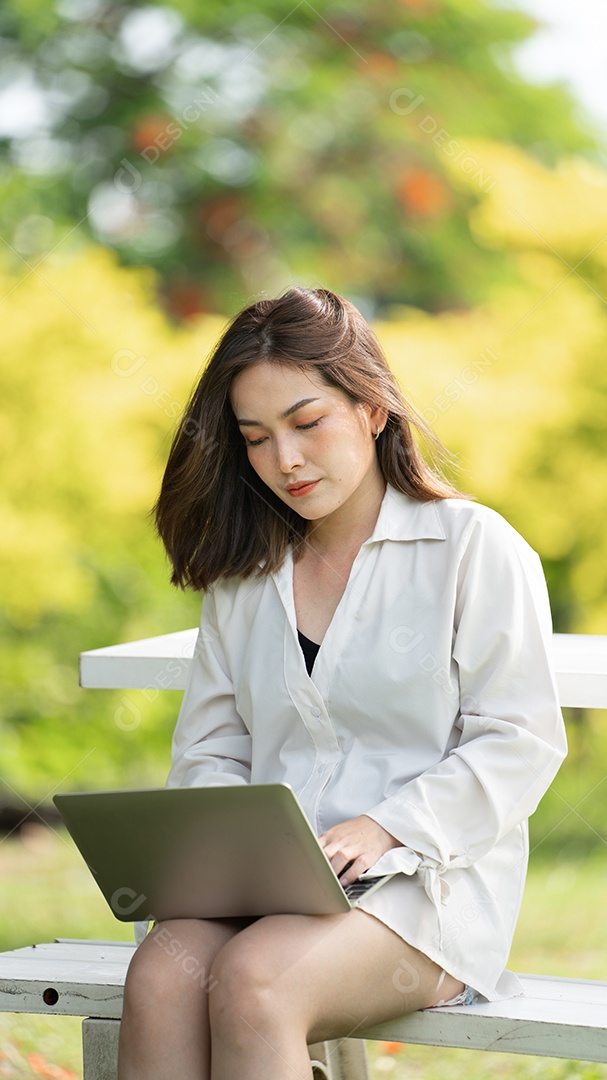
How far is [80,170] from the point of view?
6.78m

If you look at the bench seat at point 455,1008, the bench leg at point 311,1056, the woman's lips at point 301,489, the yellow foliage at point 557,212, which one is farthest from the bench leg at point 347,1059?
the yellow foliage at point 557,212

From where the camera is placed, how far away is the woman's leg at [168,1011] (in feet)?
→ 5.70

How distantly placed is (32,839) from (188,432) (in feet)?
12.1

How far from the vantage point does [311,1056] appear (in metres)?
2.12

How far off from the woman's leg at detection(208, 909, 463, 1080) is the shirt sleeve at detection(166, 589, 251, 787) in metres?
0.40

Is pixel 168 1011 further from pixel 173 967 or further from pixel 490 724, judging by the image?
pixel 490 724

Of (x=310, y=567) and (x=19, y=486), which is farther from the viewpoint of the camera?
(x=19, y=486)

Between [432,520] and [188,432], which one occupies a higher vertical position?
[188,432]

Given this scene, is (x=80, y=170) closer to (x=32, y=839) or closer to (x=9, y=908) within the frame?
(x=32, y=839)

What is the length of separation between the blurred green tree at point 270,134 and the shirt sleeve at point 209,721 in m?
4.61

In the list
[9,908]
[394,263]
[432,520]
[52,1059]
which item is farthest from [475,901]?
[394,263]

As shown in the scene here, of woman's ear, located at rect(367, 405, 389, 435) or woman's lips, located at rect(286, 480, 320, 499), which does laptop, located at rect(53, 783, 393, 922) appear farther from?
woman's ear, located at rect(367, 405, 389, 435)

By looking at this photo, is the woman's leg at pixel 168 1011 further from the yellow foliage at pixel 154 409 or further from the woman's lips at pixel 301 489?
the yellow foliage at pixel 154 409

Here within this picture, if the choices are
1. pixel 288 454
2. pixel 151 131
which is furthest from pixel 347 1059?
pixel 151 131
